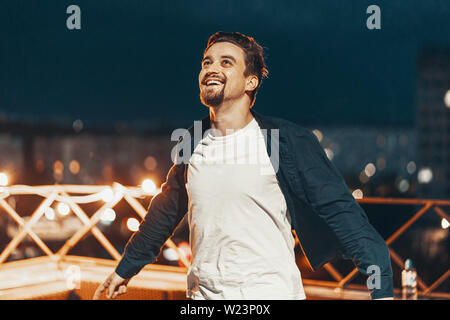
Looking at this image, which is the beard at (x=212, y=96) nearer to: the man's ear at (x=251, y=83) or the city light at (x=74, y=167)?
the man's ear at (x=251, y=83)

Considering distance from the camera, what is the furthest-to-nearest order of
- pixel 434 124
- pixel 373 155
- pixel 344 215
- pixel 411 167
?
pixel 373 155 < pixel 411 167 < pixel 434 124 < pixel 344 215

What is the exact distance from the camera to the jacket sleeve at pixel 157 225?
88.4 inches

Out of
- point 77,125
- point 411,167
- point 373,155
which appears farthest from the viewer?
point 373,155

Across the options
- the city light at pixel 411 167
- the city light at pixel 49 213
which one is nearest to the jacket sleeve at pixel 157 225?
the city light at pixel 49 213

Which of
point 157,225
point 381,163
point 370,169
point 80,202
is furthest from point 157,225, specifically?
point 381,163

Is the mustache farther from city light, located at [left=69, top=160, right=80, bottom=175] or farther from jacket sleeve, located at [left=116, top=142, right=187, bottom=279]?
city light, located at [left=69, top=160, right=80, bottom=175]

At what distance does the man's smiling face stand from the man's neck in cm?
3

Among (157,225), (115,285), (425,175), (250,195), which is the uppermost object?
(425,175)

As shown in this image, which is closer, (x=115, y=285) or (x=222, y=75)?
(x=222, y=75)

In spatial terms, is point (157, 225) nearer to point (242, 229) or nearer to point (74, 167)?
point (242, 229)

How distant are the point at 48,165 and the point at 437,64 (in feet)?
222

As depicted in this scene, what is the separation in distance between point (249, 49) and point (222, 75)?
0.17m

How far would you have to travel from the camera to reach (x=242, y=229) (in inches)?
75.7

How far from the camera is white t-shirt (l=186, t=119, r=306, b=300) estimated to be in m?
1.92
